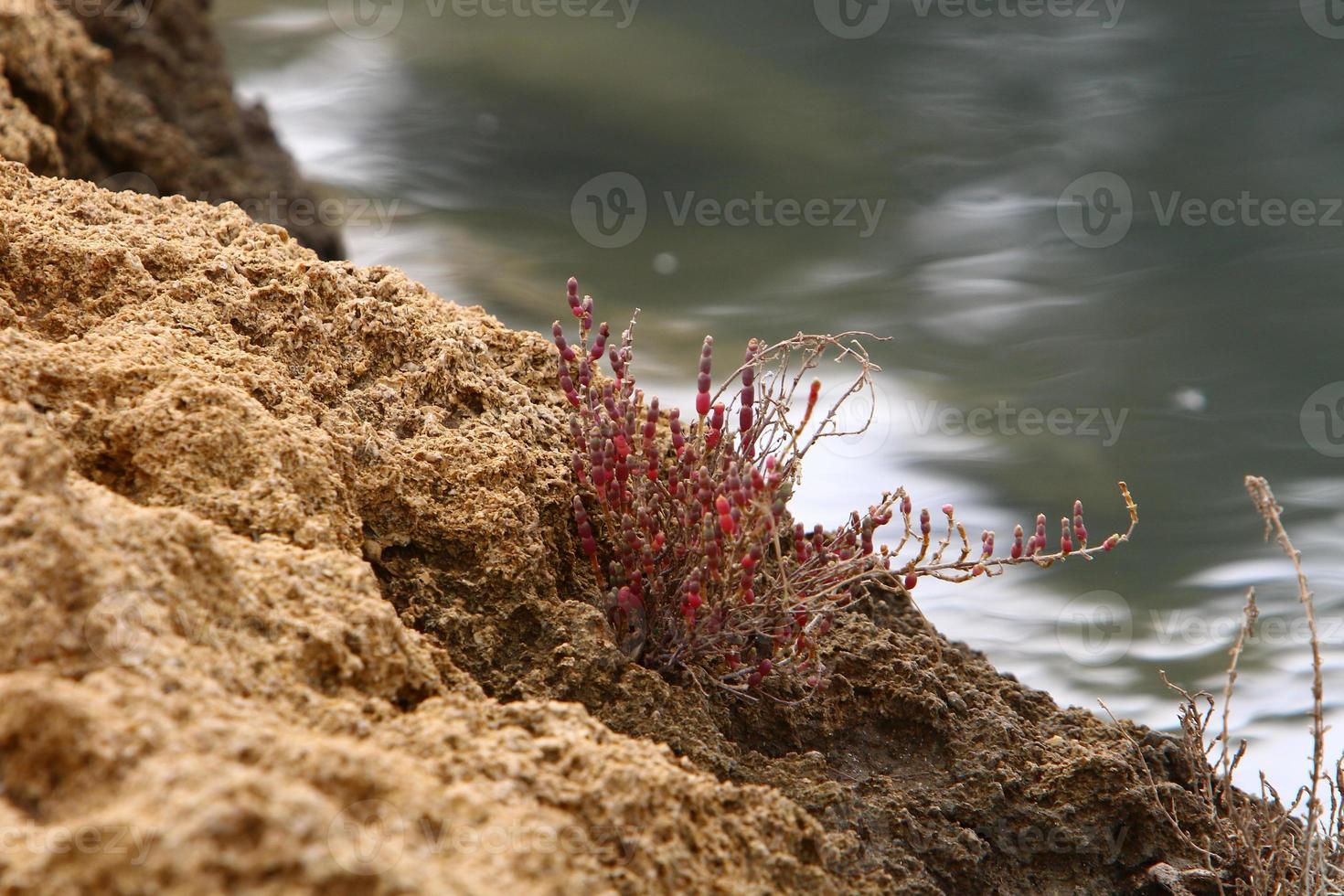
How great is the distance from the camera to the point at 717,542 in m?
1.81

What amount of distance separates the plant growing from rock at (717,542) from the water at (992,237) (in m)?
3.06

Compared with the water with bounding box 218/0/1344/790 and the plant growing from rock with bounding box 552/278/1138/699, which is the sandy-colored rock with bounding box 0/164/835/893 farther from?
the water with bounding box 218/0/1344/790

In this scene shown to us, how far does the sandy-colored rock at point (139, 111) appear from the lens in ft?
11.8

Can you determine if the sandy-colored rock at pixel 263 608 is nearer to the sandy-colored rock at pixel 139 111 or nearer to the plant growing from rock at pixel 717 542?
the plant growing from rock at pixel 717 542

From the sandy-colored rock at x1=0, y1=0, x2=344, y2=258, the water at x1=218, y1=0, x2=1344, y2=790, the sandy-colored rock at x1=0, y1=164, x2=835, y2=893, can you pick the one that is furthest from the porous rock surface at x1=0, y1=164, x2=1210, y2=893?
the water at x1=218, y1=0, x2=1344, y2=790

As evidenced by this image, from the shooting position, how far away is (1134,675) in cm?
480

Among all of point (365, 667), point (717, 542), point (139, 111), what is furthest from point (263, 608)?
point (139, 111)

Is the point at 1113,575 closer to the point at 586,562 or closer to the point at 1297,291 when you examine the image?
the point at 1297,291

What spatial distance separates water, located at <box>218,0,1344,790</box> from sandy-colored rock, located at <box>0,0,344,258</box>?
1416 mm

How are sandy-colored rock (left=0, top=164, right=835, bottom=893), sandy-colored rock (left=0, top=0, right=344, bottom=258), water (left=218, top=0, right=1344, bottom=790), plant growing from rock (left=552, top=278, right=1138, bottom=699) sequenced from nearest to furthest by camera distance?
sandy-colored rock (left=0, top=164, right=835, bottom=893) < plant growing from rock (left=552, top=278, right=1138, bottom=699) < sandy-colored rock (left=0, top=0, right=344, bottom=258) < water (left=218, top=0, right=1344, bottom=790)

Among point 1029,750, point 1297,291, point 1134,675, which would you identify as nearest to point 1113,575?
point 1134,675

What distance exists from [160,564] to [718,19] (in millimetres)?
6953

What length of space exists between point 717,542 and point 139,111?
412 centimetres

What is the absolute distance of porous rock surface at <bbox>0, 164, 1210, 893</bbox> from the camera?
1.08 meters
